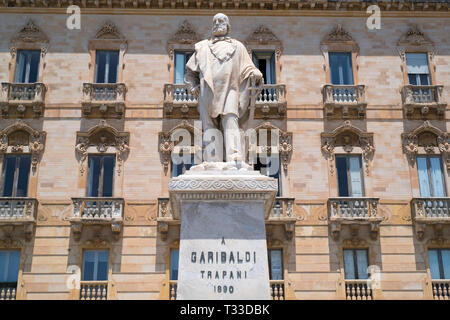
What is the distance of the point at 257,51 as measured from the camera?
26.4m

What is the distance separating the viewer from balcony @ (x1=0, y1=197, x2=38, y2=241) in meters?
23.1

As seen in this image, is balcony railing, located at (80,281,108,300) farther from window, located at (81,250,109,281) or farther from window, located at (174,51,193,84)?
window, located at (174,51,193,84)

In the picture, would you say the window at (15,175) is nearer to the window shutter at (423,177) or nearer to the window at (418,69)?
the window shutter at (423,177)

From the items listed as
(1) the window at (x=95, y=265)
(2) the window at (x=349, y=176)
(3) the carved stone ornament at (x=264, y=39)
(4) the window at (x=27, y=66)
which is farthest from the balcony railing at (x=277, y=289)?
(4) the window at (x=27, y=66)

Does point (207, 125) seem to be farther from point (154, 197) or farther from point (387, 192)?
point (387, 192)

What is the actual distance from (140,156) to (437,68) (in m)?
13.0

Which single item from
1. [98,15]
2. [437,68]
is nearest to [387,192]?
[437,68]

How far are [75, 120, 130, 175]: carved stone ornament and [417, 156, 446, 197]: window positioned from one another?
11.7 m

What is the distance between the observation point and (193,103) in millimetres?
25141

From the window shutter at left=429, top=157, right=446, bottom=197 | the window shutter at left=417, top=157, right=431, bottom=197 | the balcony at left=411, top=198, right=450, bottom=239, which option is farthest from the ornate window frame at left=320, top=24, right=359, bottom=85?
the balcony at left=411, top=198, right=450, bottom=239

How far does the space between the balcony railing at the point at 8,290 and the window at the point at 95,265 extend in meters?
2.49

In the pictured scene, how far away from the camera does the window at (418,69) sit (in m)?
26.3

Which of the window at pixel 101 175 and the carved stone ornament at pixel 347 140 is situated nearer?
the window at pixel 101 175

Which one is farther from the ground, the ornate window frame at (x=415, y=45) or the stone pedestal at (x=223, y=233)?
the ornate window frame at (x=415, y=45)
